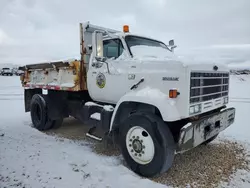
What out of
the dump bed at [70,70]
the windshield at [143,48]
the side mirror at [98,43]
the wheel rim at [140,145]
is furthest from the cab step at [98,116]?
the windshield at [143,48]

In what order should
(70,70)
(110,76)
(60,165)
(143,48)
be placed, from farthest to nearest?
(70,70)
(143,48)
(110,76)
(60,165)

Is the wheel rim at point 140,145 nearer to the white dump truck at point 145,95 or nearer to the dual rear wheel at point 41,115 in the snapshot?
the white dump truck at point 145,95

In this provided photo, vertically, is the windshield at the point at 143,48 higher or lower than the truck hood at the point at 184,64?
higher

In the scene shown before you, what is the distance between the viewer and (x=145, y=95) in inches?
140

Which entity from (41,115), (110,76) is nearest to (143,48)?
(110,76)

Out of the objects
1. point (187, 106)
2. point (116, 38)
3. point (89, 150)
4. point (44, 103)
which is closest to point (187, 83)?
point (187, 106)

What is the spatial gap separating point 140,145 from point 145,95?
78 centimetres

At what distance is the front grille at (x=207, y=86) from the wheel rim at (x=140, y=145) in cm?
88

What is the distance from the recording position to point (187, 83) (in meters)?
3.21

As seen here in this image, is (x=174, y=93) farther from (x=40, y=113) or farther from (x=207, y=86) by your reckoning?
(x=40, y=113)

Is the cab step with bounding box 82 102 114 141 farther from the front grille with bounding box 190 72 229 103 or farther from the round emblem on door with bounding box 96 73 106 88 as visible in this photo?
the front grille with bounding box 190 72 229 103

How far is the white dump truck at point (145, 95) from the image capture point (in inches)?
129

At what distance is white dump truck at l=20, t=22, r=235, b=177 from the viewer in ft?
10.8

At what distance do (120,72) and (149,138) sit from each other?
1389mm
